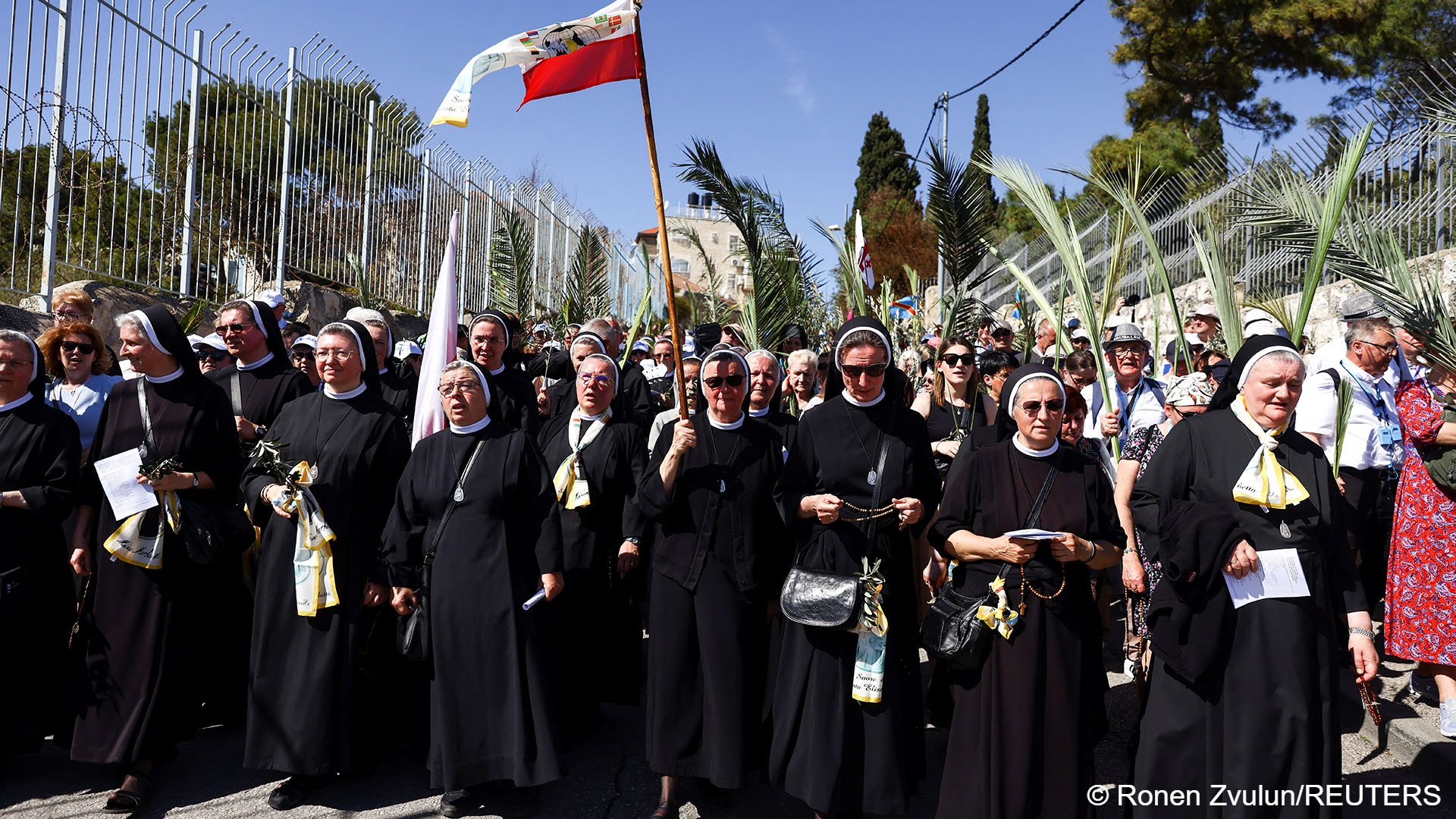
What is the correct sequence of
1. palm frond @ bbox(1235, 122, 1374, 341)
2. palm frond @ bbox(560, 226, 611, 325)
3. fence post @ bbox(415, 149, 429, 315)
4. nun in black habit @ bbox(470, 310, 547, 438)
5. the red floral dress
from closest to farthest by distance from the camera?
the red floral dress → palm frond @ bbox(1235, 122, 1374, 341) → nun in black habit @ bbox(470, 310, 547, 438) → fence post @ bbox(415, 149, 429, 315) → palm frond @ bbox(560, 226, 611, 325)

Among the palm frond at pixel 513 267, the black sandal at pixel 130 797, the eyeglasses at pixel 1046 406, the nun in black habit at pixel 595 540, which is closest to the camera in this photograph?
the eyeglasses at pixel 1046 406

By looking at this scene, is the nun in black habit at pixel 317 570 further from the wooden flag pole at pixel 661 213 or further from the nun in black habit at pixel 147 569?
the wooden flag pole at pixel 661 213

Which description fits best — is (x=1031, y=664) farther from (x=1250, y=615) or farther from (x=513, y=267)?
(x=513, y=267)

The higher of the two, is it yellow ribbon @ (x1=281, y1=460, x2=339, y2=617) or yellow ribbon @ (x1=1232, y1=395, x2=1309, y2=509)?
yellow ribbon @ (x1=1232, y1=395, x2=1309, y2=509)

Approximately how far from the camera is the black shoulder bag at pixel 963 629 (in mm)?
3748

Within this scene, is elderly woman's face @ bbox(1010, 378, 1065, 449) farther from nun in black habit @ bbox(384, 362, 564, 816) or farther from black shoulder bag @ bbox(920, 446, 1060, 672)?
nun in black habit @ bbox(384, 362, 564, 816)

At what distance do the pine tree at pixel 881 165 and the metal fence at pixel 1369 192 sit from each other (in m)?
30.2

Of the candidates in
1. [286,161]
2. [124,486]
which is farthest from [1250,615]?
[286,161]

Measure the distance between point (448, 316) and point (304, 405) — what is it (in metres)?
1.01

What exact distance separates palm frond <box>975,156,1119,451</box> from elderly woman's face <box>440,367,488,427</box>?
11.1ft

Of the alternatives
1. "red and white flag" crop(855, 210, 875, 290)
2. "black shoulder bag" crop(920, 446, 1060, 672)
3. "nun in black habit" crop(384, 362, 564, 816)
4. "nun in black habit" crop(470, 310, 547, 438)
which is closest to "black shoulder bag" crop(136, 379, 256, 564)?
"nun in black habit" crop(384, 362, 564, 816)

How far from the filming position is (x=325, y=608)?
4469 millimetres

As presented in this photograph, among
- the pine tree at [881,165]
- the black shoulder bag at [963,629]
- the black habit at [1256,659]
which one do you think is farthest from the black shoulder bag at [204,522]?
the pine tree at [881,165]

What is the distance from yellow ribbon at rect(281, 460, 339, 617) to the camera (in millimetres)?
4406
